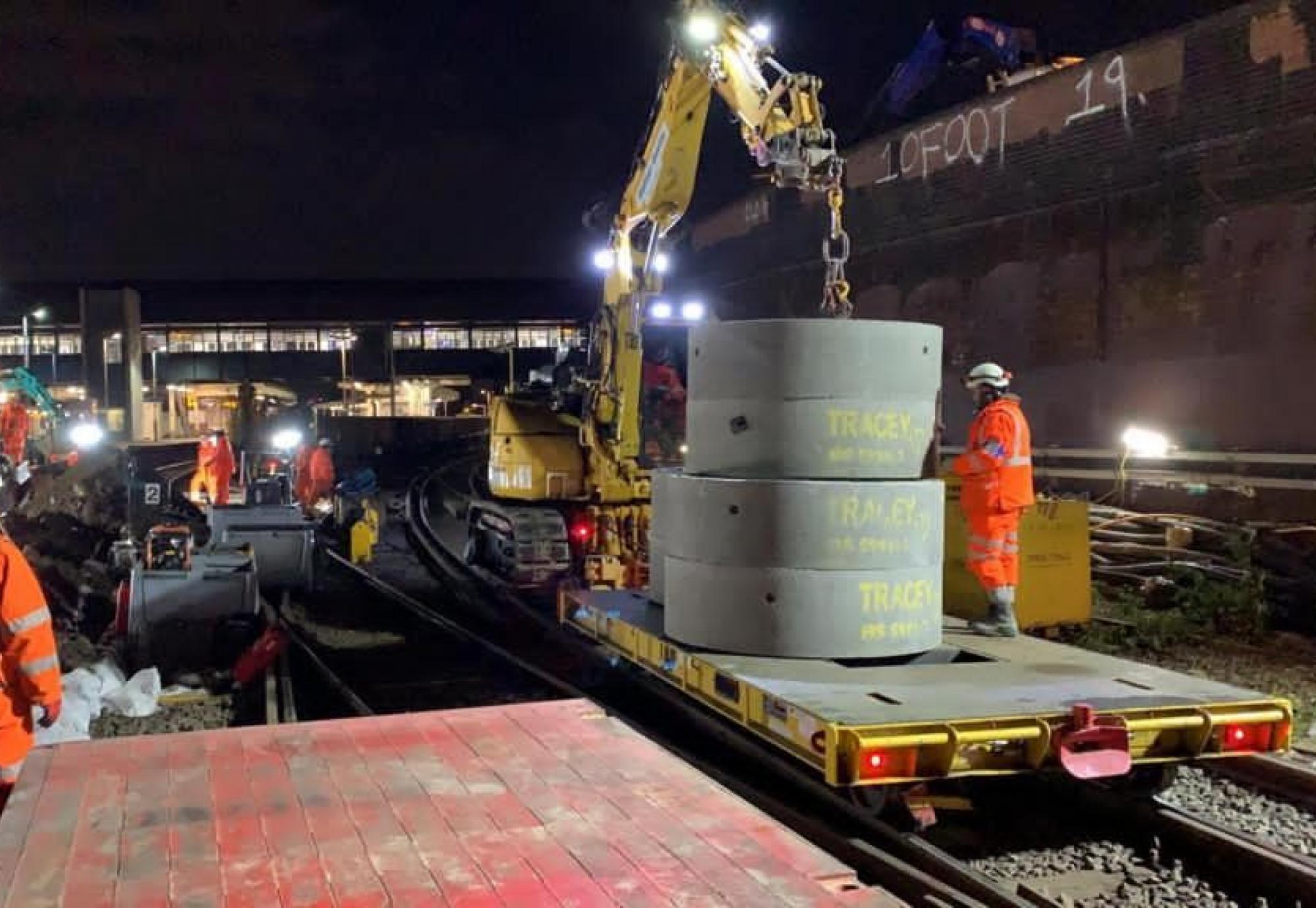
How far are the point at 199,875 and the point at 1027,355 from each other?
772 inches

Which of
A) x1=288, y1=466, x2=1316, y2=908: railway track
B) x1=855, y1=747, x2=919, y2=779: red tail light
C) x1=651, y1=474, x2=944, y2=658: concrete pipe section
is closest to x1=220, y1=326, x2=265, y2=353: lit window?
x1=288, y1=466, x2=1316, y2=908: railway track

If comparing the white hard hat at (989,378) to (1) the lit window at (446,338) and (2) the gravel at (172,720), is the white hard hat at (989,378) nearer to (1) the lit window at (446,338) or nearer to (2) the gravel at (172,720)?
(2) the gravel at (172,720)

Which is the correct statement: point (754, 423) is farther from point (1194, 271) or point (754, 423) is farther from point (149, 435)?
point (149, 435)

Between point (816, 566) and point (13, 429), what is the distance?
18658mm

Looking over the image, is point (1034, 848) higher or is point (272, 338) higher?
point (272, 338)

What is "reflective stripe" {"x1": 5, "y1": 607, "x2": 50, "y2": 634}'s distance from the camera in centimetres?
464

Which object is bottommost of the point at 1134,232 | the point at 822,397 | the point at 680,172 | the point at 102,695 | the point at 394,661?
the point at 394,661

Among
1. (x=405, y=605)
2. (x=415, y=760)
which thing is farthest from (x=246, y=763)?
(x=405, y=605)

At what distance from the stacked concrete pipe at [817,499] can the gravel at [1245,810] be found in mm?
1685

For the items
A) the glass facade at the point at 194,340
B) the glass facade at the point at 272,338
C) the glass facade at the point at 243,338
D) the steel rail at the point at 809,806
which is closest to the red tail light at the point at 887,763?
the steel rail at the point at 809,806

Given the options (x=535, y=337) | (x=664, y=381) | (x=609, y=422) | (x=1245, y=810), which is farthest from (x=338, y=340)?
(x=1245, y=810)

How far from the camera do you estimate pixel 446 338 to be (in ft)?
194

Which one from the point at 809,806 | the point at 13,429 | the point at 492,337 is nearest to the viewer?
the point at 809,806

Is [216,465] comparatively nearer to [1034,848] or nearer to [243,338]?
[1034,848]
